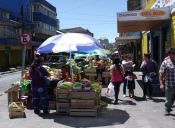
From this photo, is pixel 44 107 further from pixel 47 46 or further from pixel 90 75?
pixel 90 75

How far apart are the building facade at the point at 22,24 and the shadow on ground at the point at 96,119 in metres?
38.0

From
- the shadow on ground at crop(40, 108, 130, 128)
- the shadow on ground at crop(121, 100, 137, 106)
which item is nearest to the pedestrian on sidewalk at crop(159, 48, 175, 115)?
the shadow on ground at crop(40, 108, 130, 128)

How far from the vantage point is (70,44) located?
1338 centimetres

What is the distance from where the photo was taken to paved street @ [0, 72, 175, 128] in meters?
11.0

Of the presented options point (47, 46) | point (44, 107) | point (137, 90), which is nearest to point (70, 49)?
point (47, 46)

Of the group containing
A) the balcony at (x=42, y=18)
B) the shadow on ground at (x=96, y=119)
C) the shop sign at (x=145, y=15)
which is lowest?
the shadow on ground at (x=96, y=119)

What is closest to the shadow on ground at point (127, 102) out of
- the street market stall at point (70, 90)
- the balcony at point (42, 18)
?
the street market stall at point (70, 90)

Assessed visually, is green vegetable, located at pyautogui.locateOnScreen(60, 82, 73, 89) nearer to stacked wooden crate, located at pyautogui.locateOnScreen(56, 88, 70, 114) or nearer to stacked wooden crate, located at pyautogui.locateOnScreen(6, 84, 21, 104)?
stacked wooden crate, located at pyautogui.locateOnScreen(56, 88, 70, 114)

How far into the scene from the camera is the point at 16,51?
222 feet

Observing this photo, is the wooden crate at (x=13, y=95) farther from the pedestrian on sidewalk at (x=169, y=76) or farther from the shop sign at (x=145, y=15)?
the shop sign at (x=145, y=15)

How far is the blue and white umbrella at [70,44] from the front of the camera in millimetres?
13281

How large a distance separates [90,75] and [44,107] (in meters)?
9.81

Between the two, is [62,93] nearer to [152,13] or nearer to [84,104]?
[84,104]

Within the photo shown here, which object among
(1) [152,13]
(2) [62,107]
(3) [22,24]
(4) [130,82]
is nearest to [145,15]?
(1) [152,13]
